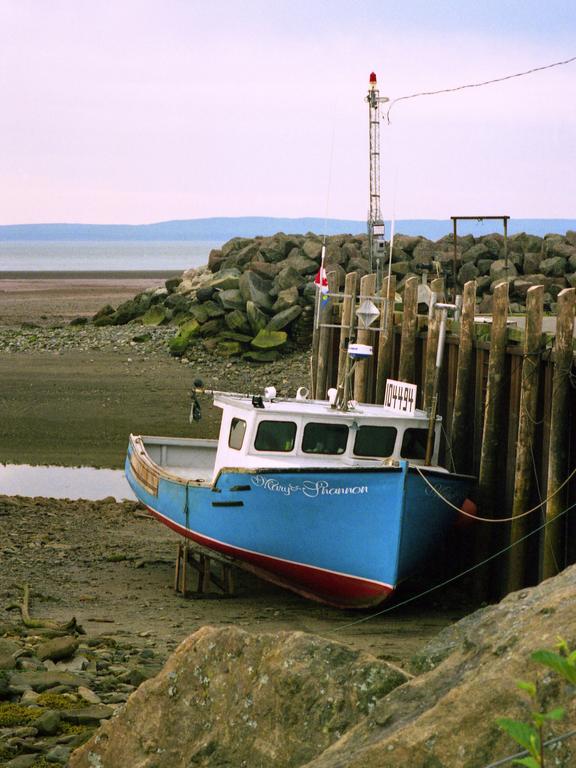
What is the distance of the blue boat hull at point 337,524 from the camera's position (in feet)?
43.1

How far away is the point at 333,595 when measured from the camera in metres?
13.9

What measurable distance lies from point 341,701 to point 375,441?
878cm

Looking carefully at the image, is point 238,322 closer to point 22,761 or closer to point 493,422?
point 493,422

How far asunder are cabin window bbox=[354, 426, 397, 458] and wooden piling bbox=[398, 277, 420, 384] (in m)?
1.85

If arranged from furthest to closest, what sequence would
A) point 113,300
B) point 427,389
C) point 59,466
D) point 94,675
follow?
point 113,300
point 59,466
point 427,389
point 94,675

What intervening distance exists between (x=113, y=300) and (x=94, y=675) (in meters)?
61.7

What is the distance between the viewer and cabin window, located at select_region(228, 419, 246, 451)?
48.1 ft

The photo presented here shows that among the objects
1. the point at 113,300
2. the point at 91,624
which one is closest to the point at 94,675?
the point at 91,624

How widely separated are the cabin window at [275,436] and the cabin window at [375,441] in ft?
2.53

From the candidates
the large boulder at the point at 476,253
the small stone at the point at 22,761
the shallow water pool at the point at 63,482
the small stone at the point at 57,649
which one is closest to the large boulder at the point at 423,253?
the large boulder at the point at 476,253

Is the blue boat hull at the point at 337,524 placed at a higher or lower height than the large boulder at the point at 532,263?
lower

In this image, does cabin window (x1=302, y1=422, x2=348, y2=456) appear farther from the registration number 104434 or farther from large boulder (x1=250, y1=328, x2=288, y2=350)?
large boulder (x1=250, y1=328, x2=288, y2=350)

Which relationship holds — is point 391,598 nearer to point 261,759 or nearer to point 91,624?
point 91,624

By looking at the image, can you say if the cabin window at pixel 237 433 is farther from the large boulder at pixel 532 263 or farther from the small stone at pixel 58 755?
the large boulder at pixel 532 263
